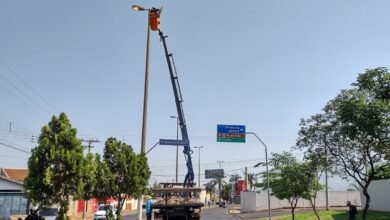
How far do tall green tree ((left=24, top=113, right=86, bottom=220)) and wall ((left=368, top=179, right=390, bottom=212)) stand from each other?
30650mm

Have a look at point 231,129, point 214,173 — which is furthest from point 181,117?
point 214,173

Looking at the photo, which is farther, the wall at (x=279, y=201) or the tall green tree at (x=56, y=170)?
the wall at (x=279, y=201)

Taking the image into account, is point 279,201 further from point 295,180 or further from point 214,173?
point 214,173

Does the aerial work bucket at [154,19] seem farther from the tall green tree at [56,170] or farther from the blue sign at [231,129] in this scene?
the blue sign at [231,129]

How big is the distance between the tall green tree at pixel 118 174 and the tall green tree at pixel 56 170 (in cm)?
542

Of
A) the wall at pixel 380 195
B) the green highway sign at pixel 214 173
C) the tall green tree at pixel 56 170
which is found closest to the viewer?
the tall green tree at pixel 56 170

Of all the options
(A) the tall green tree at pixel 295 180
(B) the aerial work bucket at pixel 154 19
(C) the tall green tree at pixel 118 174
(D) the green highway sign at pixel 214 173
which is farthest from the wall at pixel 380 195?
(D) the green highway sign at pixel 214 173

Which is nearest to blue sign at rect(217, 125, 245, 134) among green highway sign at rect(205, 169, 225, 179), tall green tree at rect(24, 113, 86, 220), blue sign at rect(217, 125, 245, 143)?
blue sign at rect(217, 125, 245, 143)

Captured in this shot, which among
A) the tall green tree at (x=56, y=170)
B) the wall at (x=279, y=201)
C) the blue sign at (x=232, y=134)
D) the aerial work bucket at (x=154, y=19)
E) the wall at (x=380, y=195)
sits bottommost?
the wall at (x=279, y=201)

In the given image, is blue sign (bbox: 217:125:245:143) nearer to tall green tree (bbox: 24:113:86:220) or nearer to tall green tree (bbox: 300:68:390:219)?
tall green tree (bbox: 300:68:390:219)

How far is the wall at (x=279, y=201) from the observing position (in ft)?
195

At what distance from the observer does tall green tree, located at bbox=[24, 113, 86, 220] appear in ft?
38.8

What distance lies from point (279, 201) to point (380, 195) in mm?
23021

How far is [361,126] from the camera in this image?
49.2 ft
